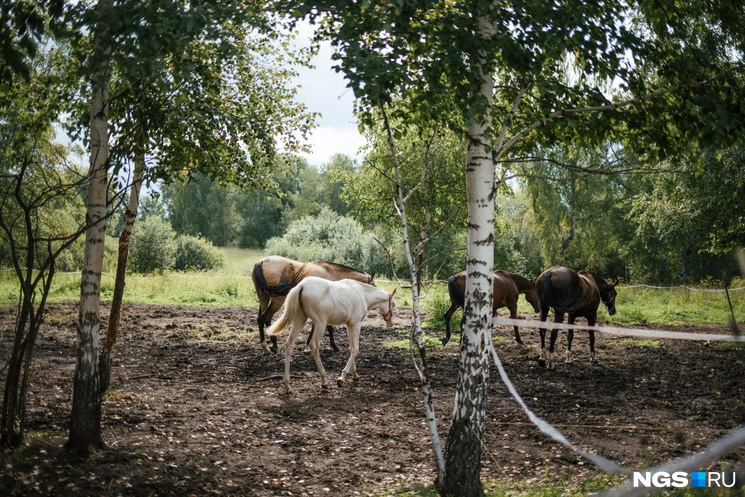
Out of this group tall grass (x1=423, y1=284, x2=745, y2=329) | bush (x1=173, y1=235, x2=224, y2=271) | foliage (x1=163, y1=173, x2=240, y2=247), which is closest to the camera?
tall grass (x1=423, y1=284, x2=745, y2=329)

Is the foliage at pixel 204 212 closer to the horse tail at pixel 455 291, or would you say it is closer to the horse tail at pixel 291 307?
the horse tail at pixel 455 291

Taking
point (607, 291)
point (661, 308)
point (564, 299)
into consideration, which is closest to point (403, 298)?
point (661, 308)

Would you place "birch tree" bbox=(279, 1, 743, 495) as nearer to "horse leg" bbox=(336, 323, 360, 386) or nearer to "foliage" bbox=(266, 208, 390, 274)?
"horse leg" bbox=(336, 323, 360, 386)

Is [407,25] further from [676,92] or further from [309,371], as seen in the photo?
[309,371]

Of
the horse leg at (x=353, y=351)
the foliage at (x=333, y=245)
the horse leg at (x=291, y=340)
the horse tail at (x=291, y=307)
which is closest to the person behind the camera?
the horse leg at (x=291, y=340)

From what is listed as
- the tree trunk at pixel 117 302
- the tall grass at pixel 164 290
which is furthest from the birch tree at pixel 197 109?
the tall grass at pixel 164 290

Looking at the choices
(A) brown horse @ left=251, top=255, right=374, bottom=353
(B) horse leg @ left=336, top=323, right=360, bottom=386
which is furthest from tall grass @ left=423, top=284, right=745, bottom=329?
(B) horse leg @ left=336, top=323, right=360, bottom=386

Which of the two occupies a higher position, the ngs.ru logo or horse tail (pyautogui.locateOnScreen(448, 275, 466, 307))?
horse tail (pyautogui.locateOnScreen(448, 275, 466, 307))

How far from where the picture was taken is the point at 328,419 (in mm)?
7340

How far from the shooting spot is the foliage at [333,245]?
40.8 metres

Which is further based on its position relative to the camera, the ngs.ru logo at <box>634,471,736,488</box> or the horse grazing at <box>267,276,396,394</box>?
the horse grazing at <box>267,276,396,394</box>

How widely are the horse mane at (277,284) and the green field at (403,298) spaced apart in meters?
5.43

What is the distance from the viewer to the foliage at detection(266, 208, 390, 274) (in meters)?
40.8

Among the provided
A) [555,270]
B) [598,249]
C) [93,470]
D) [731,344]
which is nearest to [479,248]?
[93,470]
